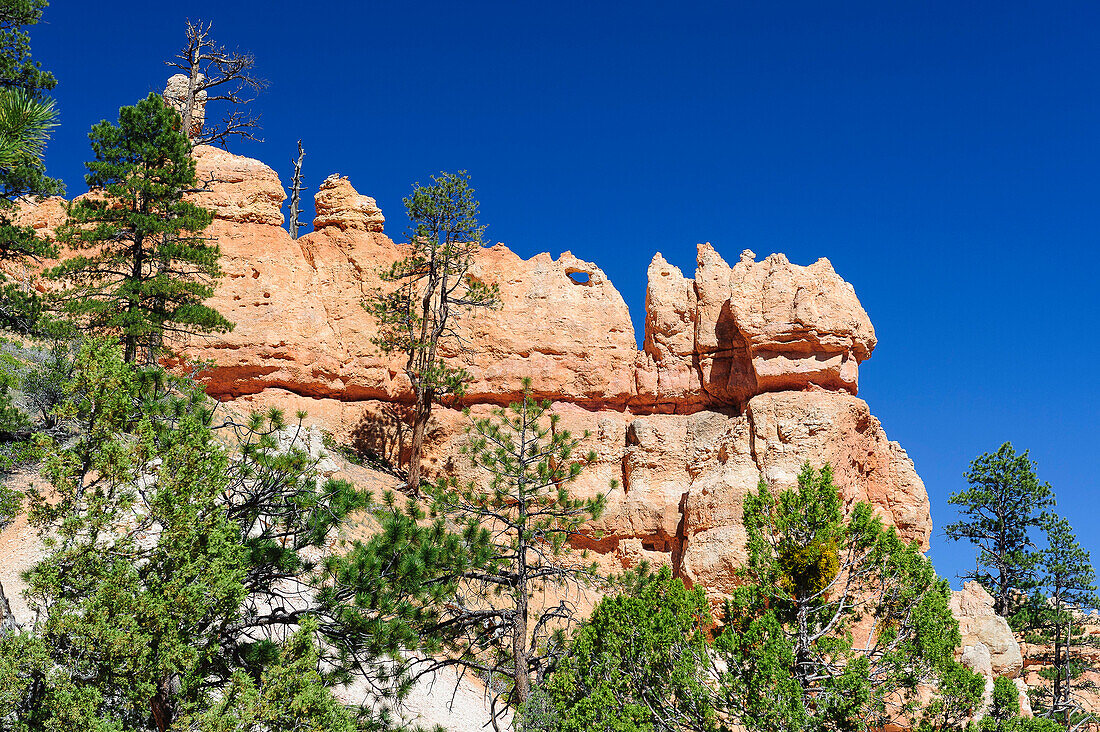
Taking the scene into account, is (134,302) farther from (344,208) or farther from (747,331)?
(747,331)

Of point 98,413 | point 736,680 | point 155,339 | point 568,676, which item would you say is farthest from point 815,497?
point 155,339

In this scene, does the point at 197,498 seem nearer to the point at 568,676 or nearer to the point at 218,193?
Result: the point at 568,676

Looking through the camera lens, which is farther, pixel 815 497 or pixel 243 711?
pixel 815 497

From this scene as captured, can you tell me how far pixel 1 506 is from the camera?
37.4 ft

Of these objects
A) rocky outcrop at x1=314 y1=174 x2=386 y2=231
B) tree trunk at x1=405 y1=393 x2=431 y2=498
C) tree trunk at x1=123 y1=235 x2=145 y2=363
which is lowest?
tree trunk at x1=405 y1=393 x2=431 y2=498

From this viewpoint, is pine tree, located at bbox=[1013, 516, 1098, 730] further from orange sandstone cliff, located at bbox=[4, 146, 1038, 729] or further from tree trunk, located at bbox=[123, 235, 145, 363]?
tree trunk, located at bbox=[123, 235, 145, 363]

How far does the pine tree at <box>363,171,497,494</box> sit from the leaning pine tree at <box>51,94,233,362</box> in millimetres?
7556

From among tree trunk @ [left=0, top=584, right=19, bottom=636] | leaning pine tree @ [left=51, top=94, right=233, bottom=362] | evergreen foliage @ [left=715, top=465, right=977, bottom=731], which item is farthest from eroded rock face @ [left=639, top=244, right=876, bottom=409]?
tree trunk @ [left=0, top=584, right=19, bottom=636]

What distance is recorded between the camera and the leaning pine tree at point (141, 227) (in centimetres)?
Result: 2483

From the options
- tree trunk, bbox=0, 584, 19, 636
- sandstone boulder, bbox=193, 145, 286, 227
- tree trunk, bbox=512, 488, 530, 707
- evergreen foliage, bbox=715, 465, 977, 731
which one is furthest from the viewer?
sandstone boulder, bbox=193, 145, 286, 227

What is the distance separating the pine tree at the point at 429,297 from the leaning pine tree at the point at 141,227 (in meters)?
7.56

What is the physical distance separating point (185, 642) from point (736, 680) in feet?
28.4

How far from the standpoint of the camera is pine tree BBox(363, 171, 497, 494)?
32219 mm

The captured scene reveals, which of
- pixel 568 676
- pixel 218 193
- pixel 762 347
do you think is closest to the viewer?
pixel 568 676
